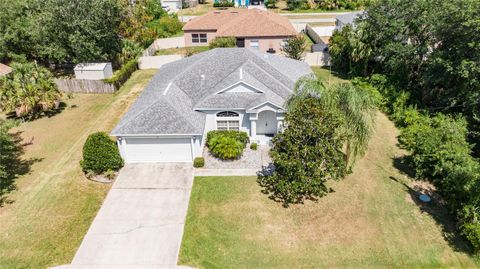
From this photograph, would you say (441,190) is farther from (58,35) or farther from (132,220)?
(58,35)

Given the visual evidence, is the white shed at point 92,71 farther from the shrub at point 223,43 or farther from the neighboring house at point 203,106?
the shrub at point 223,43

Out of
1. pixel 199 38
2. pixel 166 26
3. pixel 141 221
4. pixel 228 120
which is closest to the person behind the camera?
pixel 141 221

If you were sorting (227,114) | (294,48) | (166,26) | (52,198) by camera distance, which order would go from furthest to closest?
(166,26) → (294,48) → (227,114) → (52,198)

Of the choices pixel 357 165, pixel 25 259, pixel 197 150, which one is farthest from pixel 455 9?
pixel 25 259

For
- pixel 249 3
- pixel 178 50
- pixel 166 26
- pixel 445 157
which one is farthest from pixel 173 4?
pixel 445 157

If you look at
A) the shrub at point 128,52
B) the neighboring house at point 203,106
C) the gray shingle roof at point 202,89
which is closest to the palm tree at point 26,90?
the gray shingle roof at point 202,89

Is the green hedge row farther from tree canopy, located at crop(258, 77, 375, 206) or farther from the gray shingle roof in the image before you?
the gray shingle roof

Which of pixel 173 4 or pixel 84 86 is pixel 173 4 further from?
pixel 84 86
